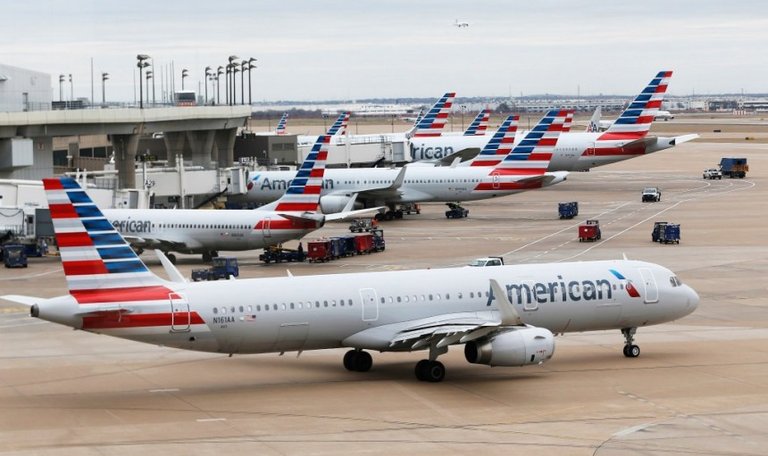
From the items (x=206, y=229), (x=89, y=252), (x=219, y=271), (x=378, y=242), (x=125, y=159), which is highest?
(x=125, y=159)

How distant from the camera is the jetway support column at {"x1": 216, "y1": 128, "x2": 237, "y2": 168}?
417ft

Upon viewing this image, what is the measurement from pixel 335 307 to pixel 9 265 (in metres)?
40.9

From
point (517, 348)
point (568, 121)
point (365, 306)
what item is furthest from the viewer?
point (568, 121)

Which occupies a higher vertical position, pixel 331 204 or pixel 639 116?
pixel 639 116

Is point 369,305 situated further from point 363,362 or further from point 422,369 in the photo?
point 422,369

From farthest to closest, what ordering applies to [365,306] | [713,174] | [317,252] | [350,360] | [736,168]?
1. [736,168]
2. [713,174]
3. [317,252]
4. [350,360]
5. [365,306]

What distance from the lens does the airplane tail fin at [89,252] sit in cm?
4078

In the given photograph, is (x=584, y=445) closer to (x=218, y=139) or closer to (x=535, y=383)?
(x=535, y=383)

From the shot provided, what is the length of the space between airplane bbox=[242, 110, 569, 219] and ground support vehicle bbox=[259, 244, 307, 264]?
25.0m

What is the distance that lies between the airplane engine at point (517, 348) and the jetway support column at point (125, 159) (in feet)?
201

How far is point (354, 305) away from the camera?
4500cm

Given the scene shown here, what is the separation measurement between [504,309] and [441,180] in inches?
2716

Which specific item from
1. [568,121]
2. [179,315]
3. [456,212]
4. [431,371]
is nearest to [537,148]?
[456,212]

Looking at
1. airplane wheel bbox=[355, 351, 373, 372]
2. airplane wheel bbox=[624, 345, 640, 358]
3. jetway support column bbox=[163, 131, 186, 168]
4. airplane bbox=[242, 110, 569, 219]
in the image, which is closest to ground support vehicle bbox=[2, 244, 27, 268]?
airplane bbox=[242, 110, 569, 219]
